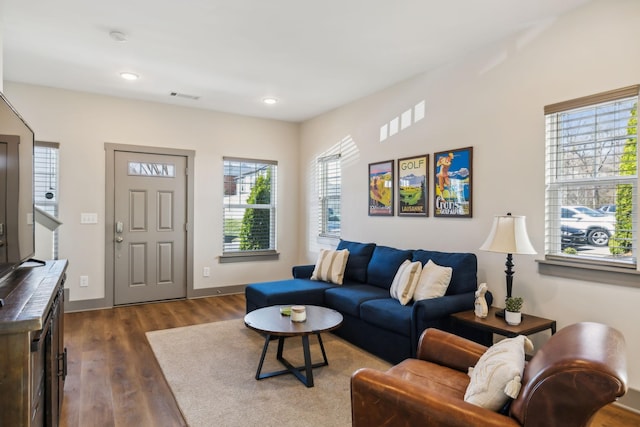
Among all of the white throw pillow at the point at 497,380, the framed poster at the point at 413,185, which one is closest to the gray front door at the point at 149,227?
the framed poster at the point at 413,185

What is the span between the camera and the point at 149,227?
5.08 metres

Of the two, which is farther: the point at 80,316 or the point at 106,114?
the point at 106,114

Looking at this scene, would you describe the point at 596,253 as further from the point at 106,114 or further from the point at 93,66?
the point at 106,114

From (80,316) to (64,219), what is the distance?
1.15 meters

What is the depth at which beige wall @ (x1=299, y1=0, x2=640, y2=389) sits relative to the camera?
8.29 ft

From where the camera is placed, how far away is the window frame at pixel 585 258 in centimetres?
244

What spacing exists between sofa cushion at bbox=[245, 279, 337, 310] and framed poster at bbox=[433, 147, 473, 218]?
143cm

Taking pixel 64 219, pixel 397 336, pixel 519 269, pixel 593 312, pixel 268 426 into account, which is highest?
pixel 64 219

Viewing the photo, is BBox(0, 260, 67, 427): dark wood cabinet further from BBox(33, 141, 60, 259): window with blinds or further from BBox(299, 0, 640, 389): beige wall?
BBox(33, 141, 60, 259): window with blinds

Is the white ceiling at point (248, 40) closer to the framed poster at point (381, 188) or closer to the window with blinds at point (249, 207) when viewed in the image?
the framed poster at point (381, 188)

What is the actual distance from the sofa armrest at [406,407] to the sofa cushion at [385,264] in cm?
223

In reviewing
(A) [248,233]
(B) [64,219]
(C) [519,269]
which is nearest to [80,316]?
(B) [64,219]

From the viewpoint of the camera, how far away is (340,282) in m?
4.18

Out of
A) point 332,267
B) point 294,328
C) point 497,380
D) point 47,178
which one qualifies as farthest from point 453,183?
point 47,178
